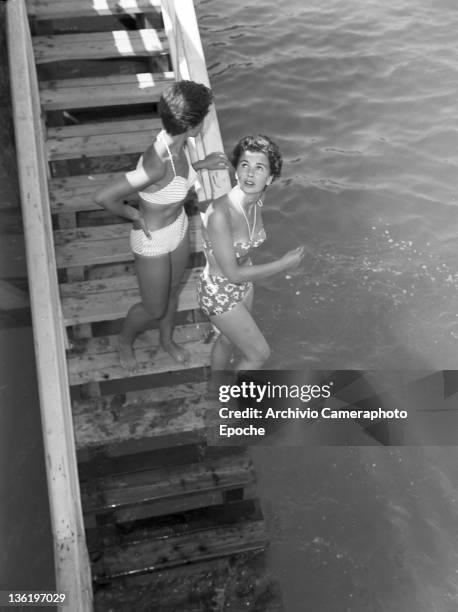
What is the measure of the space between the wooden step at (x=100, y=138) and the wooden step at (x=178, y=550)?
329cm

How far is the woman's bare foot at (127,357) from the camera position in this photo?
525 cm

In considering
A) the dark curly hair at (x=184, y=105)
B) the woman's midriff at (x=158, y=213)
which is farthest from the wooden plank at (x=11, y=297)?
the dark curly hair at (x=184, y=105)

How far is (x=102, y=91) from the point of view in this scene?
20.6 feet

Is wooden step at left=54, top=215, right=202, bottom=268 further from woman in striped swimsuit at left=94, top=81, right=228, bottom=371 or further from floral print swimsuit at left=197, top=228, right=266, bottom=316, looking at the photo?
floral print swimsuit at left=197, top=228, right=266, bottom=316

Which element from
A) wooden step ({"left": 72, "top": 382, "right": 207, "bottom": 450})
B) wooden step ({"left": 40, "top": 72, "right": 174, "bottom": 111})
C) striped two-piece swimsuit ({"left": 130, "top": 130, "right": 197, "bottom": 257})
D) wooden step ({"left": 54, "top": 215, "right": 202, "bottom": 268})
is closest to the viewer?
striped two-piece swimsuit ({"left": 130, "top": 130, "right": 197, "bottom": 257})

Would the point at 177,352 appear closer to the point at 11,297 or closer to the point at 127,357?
the point at 127,357

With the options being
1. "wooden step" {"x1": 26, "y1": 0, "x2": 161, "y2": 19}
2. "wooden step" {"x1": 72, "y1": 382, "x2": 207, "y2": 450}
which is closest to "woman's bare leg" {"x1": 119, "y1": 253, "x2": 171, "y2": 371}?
"wooden step" {"x1": 72, "y1": 382, "x2": 207, "y2": 450}

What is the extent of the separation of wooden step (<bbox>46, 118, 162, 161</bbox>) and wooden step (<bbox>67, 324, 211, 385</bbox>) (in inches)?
67.6

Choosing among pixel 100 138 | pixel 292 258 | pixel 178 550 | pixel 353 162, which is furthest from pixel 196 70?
pixel 353 162

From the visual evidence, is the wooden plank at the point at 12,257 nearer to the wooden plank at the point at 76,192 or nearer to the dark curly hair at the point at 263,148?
the wooden plank at the point at 76,192

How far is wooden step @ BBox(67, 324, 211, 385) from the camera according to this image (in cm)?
525

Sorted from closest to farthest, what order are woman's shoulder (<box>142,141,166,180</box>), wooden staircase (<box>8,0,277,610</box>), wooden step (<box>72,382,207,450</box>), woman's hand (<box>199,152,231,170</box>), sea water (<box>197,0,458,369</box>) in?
woman's shoulder (<box>142,141,166,180</box>)
woman's hand (<box>199,152,231,170</box>)
wooden staircase (<box>8,0,277,610</box>)
wooden step (<box>72,382,207,450</box>)
sea water (<box>197,0,458,369</box>)

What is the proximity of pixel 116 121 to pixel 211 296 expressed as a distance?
9.05ft

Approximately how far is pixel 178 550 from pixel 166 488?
1.52 feet
